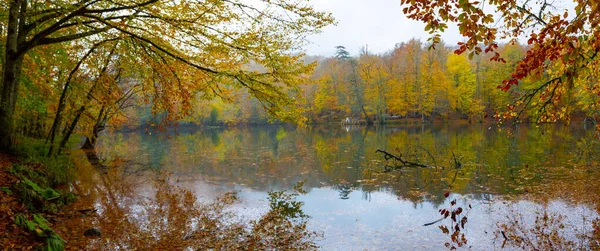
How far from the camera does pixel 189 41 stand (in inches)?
343

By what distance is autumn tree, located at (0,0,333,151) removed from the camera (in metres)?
7.62

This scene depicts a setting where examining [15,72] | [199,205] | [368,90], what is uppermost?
[368,90]

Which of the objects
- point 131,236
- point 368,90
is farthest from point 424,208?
point 368,90

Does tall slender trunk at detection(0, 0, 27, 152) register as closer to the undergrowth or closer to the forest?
the forest

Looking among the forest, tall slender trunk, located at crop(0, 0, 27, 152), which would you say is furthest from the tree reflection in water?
tall slender trunk, located at crop(0, 0, 27, 152)

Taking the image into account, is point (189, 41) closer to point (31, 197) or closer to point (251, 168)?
point (31, 197)

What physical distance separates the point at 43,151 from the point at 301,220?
27.8 feet

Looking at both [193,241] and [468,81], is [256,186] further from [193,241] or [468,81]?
[468,81]

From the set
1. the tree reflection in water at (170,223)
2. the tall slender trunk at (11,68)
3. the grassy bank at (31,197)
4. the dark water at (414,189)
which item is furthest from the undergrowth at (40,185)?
the dark water at (414,189)

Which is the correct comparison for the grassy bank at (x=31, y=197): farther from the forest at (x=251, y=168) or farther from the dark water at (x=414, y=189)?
the dark water at (x=414, y=189)

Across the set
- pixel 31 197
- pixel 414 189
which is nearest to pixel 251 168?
pixel 414 189

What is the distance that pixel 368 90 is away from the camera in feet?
176

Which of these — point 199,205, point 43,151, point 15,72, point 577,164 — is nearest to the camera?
point 15,72

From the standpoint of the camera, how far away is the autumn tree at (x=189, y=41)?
7.62 metres
